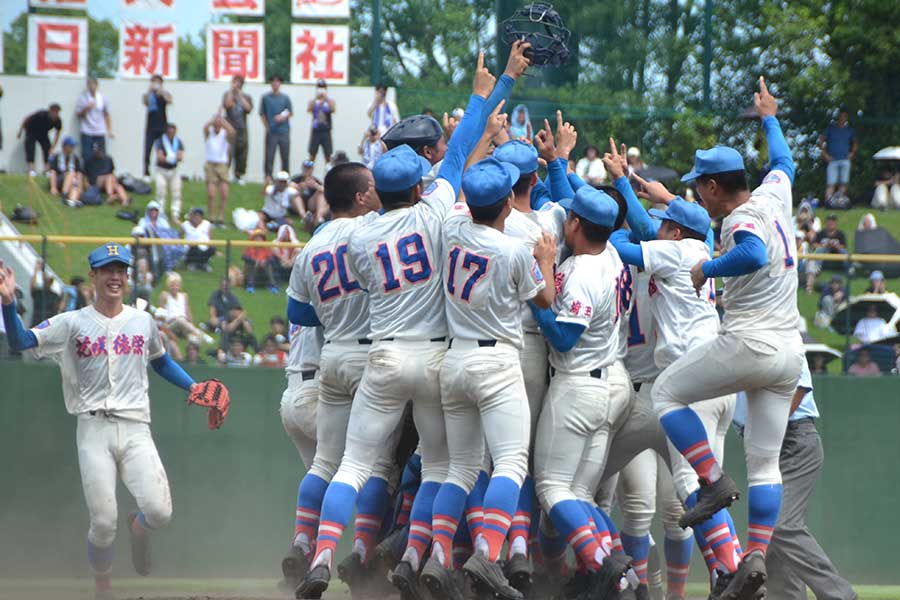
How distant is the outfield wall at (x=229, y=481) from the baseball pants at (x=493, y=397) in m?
4.75

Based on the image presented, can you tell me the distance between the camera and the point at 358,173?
26.1 feet

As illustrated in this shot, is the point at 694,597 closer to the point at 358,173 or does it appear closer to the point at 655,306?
the point at 655,306

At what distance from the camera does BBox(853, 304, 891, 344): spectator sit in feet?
39.7

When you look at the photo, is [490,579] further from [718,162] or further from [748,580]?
[718,162]

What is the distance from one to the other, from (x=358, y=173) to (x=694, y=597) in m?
4.28

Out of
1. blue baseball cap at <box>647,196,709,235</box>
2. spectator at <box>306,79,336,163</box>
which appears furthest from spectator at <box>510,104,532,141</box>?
blue baseball cap at <box>647,196,709,235</box>

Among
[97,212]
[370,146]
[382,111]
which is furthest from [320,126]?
[97,212]

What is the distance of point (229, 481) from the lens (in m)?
11.6

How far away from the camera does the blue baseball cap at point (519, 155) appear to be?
761 centimetres

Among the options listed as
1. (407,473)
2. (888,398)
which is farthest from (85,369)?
(888,398)

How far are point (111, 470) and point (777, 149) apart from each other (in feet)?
15.9

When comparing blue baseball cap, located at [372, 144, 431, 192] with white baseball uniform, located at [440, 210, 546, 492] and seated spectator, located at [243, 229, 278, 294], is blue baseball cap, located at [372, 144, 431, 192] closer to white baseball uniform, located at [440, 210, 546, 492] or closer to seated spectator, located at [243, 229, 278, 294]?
white baseball uniform, located at [440, 210, 546, 492]

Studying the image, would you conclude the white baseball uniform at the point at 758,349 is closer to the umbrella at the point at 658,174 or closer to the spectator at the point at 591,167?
the spectator at the point at 591,167

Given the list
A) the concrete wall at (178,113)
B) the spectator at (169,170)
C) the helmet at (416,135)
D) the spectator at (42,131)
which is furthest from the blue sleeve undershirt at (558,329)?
the spectator at (42,131)
